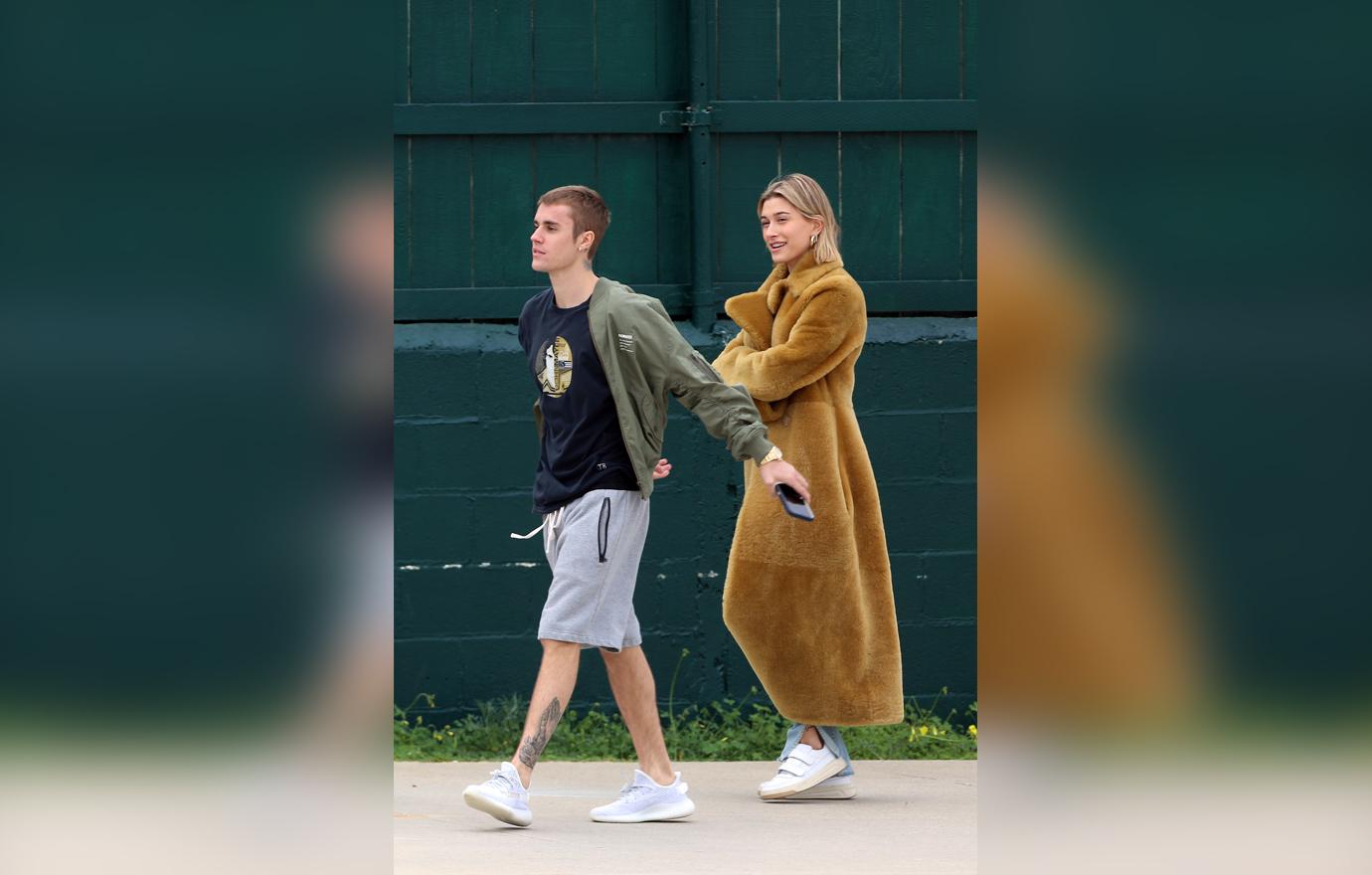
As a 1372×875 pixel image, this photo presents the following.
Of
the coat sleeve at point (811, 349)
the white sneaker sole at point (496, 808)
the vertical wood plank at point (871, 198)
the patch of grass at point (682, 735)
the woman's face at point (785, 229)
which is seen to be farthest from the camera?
the vertical wood plank at point (871, 198)

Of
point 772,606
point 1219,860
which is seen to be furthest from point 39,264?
point 772,606

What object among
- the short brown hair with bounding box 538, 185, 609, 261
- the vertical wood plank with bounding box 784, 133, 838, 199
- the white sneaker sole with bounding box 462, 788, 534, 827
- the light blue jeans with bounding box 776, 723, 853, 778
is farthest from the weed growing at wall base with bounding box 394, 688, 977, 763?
the short brown hair with bounding box 538, 185, 609, 261

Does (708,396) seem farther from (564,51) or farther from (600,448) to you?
(564,51)

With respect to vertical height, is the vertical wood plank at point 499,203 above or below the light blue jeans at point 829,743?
above

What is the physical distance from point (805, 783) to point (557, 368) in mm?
1577

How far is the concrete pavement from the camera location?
4582mm

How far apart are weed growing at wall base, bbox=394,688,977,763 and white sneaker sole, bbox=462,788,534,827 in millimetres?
1559

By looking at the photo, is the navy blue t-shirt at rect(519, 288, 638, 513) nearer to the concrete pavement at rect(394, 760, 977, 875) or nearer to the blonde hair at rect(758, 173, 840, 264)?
the blonde hair at rect(758, 173, 840, 264)

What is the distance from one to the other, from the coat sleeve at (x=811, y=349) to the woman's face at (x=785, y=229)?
0.20 m

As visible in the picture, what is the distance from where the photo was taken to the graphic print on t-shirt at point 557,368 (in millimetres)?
5141

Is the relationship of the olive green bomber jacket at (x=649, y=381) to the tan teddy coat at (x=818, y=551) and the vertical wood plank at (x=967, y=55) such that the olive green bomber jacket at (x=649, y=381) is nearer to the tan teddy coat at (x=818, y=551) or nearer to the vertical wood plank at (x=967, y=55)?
the tan teddy coat at (x=818, y=551)

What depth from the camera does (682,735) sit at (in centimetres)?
671

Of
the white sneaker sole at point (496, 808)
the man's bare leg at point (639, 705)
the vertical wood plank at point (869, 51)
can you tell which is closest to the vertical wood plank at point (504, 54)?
the vertical wood plank at point (869, 51)

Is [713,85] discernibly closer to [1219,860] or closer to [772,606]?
[772,606]
